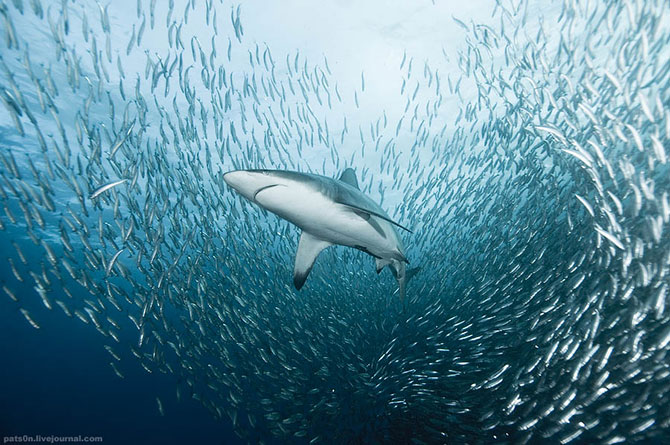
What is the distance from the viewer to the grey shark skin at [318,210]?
312 centimetres

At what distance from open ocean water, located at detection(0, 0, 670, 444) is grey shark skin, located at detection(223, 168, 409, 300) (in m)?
0.09

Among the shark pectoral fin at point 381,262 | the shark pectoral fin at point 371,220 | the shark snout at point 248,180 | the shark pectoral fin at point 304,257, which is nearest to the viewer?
the shark snout at point 248,180

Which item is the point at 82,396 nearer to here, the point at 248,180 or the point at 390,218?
the point at 390,218

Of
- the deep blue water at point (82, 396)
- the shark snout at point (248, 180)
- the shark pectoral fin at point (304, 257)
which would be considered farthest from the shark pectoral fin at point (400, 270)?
the deep blue water at point (82, 396)

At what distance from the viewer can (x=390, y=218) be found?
648 centimetres

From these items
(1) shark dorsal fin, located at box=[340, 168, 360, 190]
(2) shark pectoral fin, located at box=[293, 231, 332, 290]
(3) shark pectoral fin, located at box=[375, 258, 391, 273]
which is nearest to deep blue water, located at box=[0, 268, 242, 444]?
(3) shark pectoral fin, located at box=[375, 258, 391, 273]

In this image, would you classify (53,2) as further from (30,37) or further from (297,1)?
(297,1)

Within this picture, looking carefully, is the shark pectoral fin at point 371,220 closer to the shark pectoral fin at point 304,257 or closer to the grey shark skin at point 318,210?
the grey shark skin at point 318,210

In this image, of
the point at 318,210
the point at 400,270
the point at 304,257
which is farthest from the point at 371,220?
the point at 400,270

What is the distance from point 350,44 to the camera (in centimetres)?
1315

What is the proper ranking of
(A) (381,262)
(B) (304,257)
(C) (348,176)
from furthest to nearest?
(A) (381,262), (C) (348,176), (B) (304,257)

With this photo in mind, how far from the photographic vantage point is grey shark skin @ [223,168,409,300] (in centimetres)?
312

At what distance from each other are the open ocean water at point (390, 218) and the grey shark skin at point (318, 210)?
93 millimetres

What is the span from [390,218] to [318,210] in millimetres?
2987
